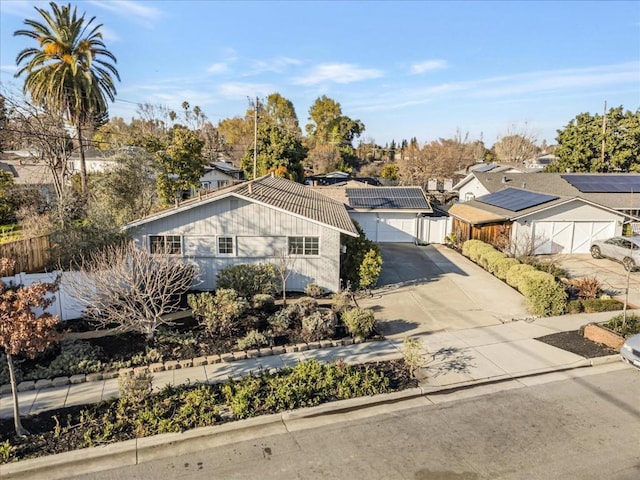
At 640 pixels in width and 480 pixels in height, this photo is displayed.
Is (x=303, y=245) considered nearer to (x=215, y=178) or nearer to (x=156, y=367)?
(x=156, y=367)

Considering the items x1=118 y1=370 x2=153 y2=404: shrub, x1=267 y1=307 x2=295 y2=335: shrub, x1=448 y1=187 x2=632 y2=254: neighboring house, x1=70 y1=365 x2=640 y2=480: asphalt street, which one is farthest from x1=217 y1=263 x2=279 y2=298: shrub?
x1=448 y1=187 x2=632 y2=254: neighboring house

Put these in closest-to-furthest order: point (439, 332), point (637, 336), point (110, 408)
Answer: point (110, 408) → point (637, 336) → point (439, 332)

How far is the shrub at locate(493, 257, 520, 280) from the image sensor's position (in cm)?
1909

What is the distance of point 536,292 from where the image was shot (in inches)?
596

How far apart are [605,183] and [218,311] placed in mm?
27431

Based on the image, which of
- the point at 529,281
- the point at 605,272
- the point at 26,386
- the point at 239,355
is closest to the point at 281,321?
the point at 239,355

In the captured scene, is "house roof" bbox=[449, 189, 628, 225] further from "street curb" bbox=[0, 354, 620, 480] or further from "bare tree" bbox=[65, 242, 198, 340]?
"bare tree" bbox=[65, 242, 198, 340]

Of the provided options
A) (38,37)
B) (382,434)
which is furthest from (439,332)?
(38,37)

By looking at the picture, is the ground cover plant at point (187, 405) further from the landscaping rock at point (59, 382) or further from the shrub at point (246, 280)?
the shrub at point (246, 280)

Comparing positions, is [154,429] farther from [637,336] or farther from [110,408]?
[637,336]

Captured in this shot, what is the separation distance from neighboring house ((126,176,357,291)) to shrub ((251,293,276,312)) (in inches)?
93.3

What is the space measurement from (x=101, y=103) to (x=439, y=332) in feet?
90.9

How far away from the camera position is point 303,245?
17109 millimetres

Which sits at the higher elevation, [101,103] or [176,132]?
[101,103]
